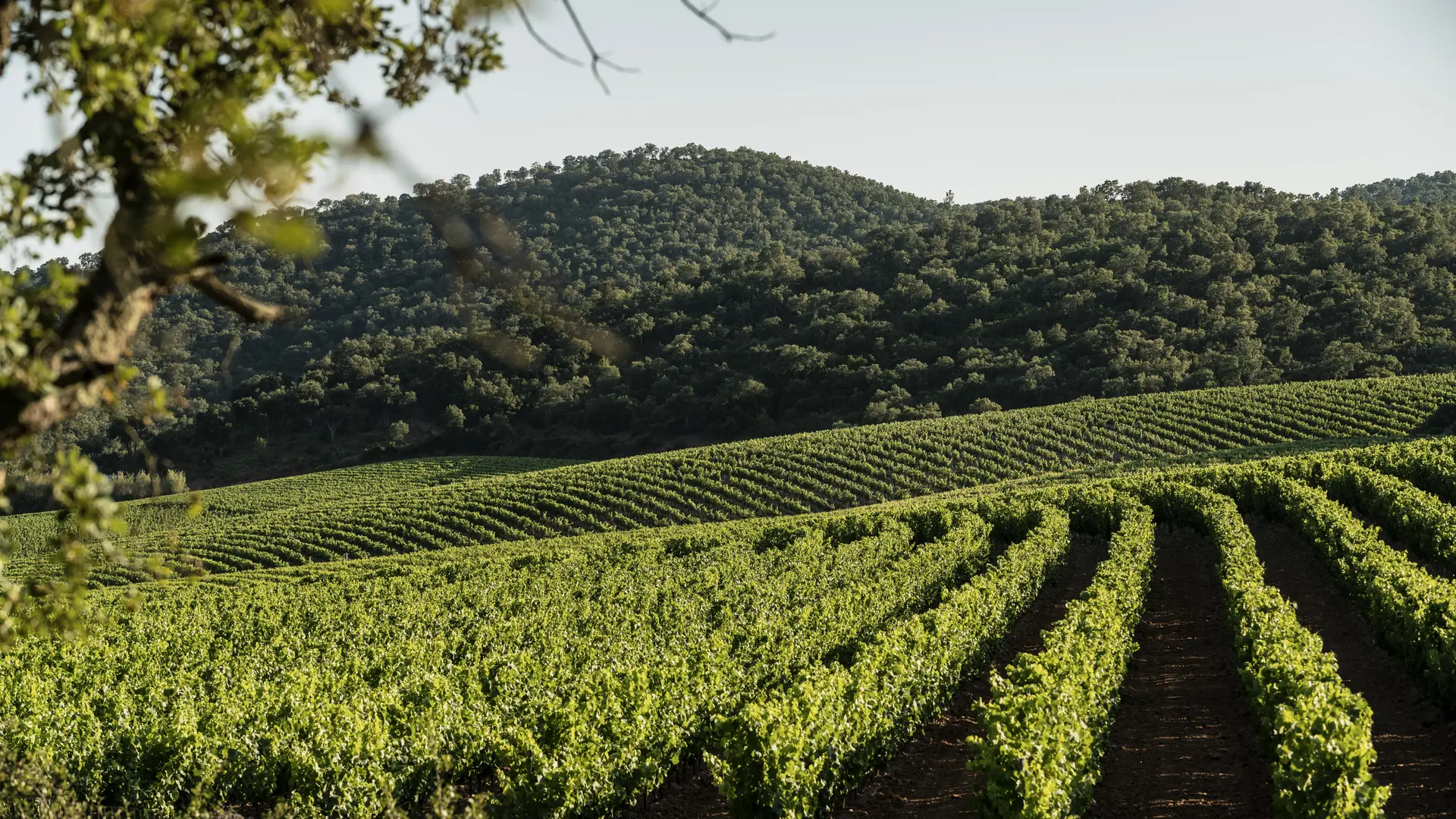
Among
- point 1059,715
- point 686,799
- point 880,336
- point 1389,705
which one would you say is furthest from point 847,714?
point 880,336

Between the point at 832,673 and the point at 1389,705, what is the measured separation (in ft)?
28.8

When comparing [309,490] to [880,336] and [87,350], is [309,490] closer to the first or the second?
[880,336]

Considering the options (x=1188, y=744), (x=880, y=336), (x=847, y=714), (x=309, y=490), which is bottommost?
(x=1188, y=744)

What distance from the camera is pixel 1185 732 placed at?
14.9 m

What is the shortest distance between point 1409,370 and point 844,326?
4619cm

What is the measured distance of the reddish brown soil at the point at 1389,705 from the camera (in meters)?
11.9

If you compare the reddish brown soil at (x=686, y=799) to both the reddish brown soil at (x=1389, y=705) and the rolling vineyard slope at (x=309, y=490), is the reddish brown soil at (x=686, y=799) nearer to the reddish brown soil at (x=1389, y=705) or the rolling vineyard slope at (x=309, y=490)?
the reddish brown soil at (x=1389, y=705)

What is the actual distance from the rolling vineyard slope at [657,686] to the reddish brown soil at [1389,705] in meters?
0.51

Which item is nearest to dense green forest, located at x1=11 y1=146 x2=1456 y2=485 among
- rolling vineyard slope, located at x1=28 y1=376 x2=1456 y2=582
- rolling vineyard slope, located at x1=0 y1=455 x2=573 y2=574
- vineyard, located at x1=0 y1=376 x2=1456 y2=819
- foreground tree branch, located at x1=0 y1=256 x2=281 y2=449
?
rolling vineyard slope, located at x1=0 y1=455 x2=573 y2=574

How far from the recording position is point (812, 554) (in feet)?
109

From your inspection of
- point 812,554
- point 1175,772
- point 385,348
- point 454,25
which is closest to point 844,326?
point 385,348

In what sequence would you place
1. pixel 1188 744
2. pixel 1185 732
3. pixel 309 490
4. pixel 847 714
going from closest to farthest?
pixel 847 714 < pixel 1188 744 < pixel 1185 732 < pixel 309 490

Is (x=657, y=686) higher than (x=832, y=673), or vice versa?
(x=832, y=673)

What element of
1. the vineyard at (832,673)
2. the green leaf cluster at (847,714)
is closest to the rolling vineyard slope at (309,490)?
the vineyard at (832,673)
